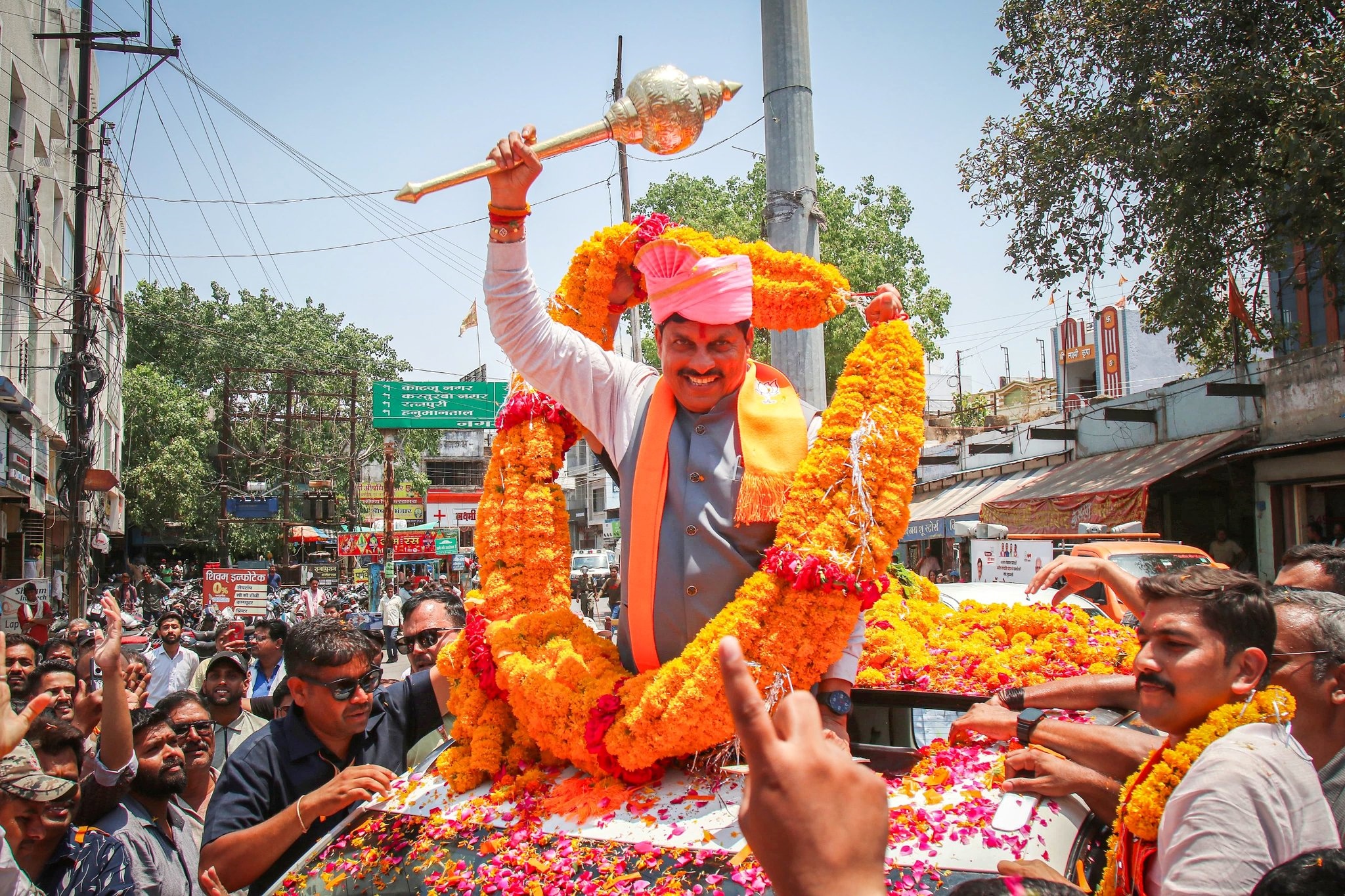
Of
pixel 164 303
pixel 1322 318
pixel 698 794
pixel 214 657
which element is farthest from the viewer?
pixel 164 303

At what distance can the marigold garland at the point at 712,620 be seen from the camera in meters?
2.69

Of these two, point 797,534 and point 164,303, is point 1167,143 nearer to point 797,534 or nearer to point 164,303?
point 797,534

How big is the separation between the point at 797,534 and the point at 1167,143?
1156 cm

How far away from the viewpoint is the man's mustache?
239cm

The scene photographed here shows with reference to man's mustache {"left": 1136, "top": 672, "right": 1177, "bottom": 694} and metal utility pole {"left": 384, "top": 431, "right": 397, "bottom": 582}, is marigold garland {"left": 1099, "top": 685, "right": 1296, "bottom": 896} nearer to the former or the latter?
man's mustache {"left": 1136, "top": 672, "right": 1177, "bottom": 694}

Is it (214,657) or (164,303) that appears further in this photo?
(164,303)

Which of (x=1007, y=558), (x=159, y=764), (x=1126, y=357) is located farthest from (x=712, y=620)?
(x=1126, y=357)

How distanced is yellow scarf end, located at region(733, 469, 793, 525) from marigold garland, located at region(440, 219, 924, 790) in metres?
0.04

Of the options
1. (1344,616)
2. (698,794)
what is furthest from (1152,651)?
(698,794)

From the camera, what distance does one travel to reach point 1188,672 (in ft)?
7.81

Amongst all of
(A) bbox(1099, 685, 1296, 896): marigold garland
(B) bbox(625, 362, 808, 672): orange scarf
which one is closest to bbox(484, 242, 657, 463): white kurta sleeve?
(B) bbox(625, 362, 808, 672): orange scarf

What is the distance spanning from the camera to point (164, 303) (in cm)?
4103

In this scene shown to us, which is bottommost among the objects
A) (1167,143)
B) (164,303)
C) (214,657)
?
(214,657)

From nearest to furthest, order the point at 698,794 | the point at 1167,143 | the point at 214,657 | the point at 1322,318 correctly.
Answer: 1. the point at 698,794
2. the point at 214,657
3. the point at 1167,143
4. the point at 1322,318
